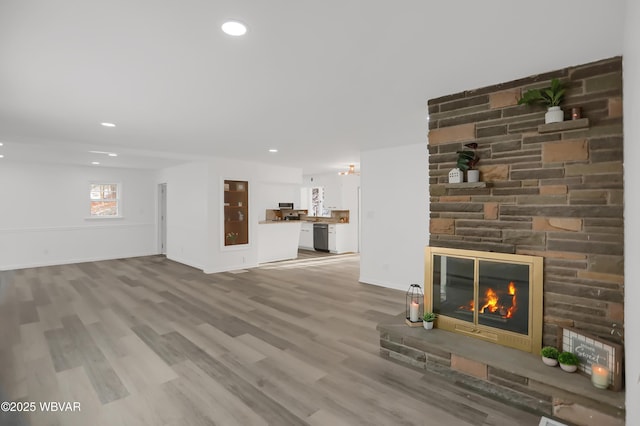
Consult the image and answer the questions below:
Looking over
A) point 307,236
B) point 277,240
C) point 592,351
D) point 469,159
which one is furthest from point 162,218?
point 592,351

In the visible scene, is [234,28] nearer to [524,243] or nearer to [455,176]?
[455,176]

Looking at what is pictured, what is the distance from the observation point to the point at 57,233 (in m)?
7.64

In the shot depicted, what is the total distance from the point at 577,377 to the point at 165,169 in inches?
350

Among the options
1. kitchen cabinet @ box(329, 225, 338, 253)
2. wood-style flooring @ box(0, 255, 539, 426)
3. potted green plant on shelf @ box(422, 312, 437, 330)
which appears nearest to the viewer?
wood-style flooring @ box(0, 255, 539, 426)

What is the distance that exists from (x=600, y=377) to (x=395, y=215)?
11.9 ft

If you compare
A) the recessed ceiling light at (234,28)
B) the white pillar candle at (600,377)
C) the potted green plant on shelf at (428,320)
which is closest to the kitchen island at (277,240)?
the potted green plant on shelf at (428,320)

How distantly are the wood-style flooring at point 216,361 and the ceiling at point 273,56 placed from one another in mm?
2444

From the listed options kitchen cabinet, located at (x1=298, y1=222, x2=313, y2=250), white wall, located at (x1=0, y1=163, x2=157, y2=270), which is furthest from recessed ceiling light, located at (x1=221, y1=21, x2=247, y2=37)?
kitchen cabinet, located at (x1=298, y1=222, x2=313, y2=250)

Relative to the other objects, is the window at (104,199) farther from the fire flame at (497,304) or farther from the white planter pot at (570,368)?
the white planter pot at (570,368)

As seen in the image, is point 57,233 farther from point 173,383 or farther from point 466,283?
point 466,283

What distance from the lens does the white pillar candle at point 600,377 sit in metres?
2.06

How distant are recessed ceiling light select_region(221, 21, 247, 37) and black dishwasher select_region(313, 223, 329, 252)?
26.0 feet

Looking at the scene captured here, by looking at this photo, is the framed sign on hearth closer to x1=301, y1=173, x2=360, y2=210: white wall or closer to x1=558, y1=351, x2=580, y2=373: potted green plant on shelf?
x1=558, y1=351, x2=580, y2=373: potted green plant on shelf

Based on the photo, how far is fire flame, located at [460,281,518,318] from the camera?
8.68 feet
